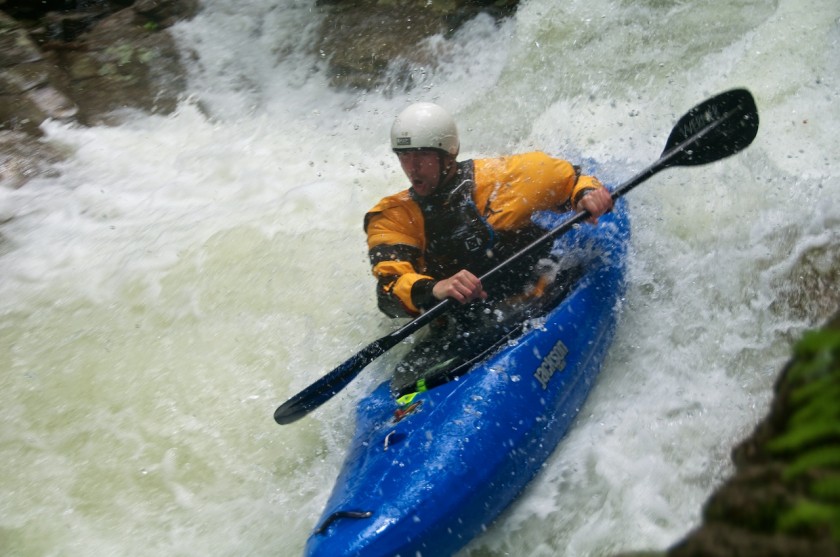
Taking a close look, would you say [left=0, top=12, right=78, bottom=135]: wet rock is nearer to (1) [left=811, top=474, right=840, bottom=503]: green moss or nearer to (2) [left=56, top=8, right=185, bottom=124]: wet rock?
(2) [left=56, top=8, right=185, bottom=124]: wet rock

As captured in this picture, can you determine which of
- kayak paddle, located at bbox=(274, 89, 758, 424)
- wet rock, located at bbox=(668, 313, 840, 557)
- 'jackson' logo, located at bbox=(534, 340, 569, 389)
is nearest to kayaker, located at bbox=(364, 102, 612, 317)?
kayak paddle, located at bbox=(274, 89, 758, 424)

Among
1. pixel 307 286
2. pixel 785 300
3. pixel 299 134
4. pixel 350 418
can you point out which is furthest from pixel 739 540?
pixel 299 134

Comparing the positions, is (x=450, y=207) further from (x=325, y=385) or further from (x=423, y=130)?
(x=325, y=385)

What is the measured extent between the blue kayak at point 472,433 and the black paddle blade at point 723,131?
1.90 ft

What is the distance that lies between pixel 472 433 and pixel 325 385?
65 cm

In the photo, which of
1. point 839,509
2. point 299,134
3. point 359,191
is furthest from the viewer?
point 299,134

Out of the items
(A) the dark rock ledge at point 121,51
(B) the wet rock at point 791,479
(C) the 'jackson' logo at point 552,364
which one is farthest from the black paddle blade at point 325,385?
(A) the dark rock ledge at point 121,51

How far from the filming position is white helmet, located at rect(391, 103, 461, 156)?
3096mm

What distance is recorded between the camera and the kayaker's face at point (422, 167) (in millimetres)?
3131

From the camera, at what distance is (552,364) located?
305 cm

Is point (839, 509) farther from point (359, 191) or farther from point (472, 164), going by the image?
point (359, 191)

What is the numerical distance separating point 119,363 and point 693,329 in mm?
2891

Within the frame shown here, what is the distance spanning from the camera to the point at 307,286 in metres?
4.34

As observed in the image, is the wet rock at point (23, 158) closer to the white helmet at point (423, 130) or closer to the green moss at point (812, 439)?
the white helmet at point (423, 130)
